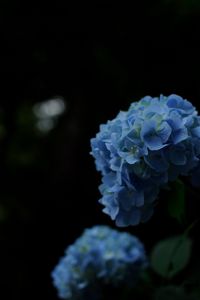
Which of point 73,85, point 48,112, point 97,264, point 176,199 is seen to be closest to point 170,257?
point 97,264

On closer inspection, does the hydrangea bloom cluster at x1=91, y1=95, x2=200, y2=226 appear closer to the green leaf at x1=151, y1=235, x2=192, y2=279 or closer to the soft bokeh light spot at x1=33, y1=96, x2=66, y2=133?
the green leaf at x1=151, y1=235, x2=192, y2=279

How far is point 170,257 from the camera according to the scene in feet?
4.18

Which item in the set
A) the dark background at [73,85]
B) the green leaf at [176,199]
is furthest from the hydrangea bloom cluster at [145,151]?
the dark background at [73,85]

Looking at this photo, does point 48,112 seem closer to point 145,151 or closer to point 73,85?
point 73,85

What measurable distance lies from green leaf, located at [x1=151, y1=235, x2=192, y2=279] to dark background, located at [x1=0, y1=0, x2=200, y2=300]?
1.52 feet

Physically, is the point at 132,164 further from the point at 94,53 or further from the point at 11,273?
the point at 11,273

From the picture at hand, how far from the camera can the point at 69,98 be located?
9.32 ft

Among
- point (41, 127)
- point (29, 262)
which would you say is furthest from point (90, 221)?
point (41, 127)

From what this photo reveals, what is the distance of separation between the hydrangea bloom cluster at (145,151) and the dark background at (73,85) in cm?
84

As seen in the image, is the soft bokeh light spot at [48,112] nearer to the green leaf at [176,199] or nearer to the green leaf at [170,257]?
the green leaf at [170,257]

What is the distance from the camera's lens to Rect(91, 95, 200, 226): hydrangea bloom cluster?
31.8 inches

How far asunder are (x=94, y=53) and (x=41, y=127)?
2.12 m

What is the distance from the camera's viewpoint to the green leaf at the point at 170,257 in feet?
4.09

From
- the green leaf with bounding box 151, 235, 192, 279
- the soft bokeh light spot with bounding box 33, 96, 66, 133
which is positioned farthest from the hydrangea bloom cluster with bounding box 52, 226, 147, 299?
the soft bokeh light spot with bounding box 33, 96, 66, 133
